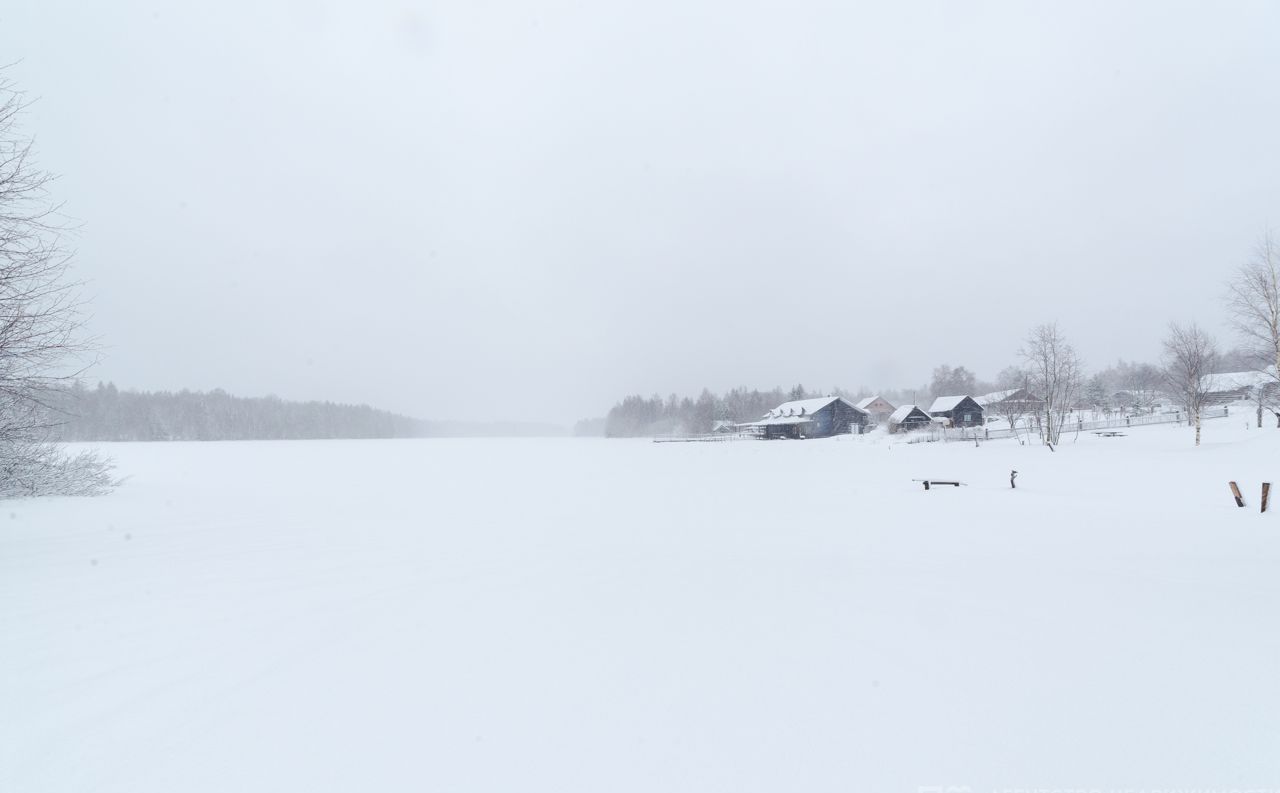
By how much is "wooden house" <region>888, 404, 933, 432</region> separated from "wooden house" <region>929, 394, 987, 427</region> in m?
4.70

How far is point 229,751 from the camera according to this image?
135 inches

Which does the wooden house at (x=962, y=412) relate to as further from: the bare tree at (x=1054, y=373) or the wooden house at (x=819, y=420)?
the bare tree at (x=1054, y=373)

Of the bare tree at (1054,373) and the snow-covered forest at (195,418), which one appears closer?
the bare tree at (1054,373)

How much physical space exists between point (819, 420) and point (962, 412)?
18.1 metres

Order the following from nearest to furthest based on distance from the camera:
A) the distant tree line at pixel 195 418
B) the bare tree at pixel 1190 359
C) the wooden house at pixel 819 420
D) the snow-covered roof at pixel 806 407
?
the bare tree at pixel 1190 359 → the wooden house at pixel 819 420 → the snow-covered roof at pixel 806 407 → the distant tree line at pixel 195 418

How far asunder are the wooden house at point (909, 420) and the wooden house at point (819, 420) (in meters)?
6.11

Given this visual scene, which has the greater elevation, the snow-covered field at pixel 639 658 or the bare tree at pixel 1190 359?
the bare tree at pixel 1190 359

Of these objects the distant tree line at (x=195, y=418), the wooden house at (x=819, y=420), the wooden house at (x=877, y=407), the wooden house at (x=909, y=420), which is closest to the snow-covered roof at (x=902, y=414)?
the wooden house at (x=909, y=420)

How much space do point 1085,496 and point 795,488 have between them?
871cm

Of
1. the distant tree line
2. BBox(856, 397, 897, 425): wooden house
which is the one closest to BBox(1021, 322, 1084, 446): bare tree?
BBox(856, 397, 897, 425): wooden house

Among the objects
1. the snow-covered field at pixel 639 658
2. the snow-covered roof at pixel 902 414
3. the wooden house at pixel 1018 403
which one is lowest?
the snow-covered field at pixel 639 658

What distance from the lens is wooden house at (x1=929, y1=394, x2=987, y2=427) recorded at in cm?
6844

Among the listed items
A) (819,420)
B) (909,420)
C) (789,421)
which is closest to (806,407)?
(819,420)

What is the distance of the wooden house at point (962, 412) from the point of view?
68438 mm
